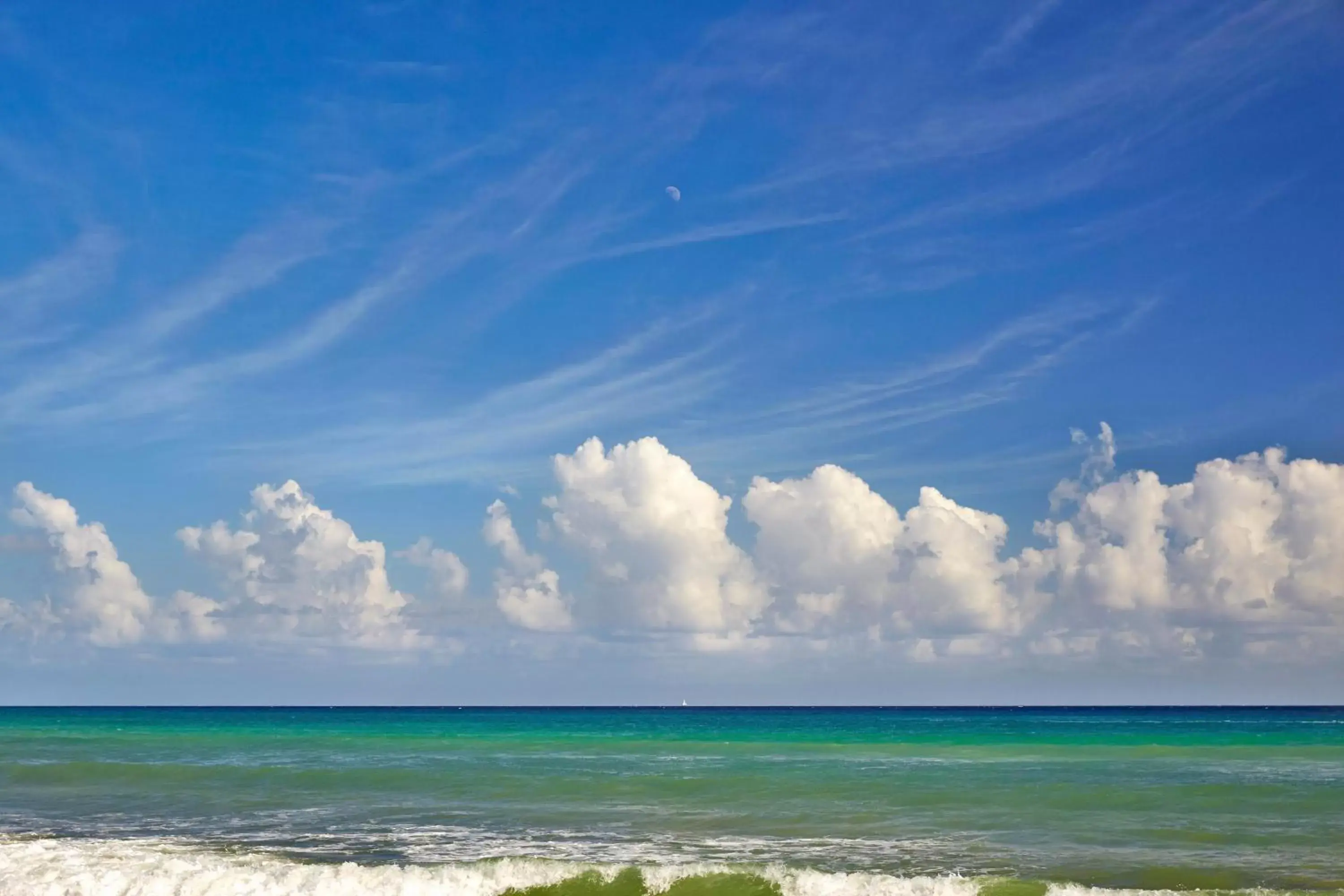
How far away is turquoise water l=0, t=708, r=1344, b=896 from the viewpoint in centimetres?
2025

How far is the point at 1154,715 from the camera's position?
541ft

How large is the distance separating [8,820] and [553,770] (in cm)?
1966

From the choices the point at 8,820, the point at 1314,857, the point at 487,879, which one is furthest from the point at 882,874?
the point at 8,820

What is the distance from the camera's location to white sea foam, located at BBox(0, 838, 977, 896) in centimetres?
1927

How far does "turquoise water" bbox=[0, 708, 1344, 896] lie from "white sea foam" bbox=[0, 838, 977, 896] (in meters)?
0.06

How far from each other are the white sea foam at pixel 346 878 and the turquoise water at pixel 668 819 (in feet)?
0.19

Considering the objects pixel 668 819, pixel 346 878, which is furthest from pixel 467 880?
pixel 668 819

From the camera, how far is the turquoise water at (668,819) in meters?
20.2

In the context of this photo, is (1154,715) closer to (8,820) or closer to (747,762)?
(747,762)

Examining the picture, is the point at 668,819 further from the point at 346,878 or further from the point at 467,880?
the point at 346,878

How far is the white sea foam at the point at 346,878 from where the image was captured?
1927 centimetres

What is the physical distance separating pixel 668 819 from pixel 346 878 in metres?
10.7

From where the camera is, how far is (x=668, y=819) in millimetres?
28688

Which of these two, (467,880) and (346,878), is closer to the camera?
(346,878)
